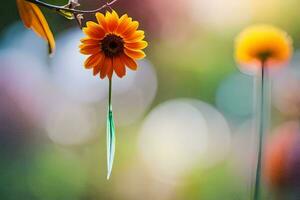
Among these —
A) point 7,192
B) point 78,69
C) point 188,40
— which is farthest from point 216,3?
point 7,192

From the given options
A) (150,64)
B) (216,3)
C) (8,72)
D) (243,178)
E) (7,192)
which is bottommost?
(7,192)

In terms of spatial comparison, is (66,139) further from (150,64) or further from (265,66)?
(265,66)

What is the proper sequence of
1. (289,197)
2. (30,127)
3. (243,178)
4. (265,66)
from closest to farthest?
(265,66), (289,197), (243,178), (30,127)

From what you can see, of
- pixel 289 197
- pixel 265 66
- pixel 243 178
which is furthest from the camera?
pixel 243 178

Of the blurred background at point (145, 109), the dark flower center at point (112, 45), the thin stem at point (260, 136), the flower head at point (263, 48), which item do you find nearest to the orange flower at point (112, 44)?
the dark flower center at point (112, 45)

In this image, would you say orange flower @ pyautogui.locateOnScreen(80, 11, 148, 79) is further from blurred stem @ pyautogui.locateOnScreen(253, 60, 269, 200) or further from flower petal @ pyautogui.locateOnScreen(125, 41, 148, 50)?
blurred stem @ pyautogui.locateOnScreen(253, 60, 269, 200)
